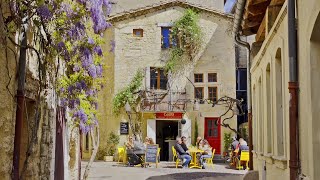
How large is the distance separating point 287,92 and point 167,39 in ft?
69.4

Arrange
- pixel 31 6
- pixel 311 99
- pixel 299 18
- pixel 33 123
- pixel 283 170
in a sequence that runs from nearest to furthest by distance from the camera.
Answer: pixel 311 99 < pixel 299 18 < pixel 31 6 < pixel 283 170 < pixel 33 123

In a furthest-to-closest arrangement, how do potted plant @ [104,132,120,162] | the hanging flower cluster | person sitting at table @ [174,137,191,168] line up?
1. potted plant @ [104,132,120,162]
2. person sitting at table @ [174,137,191,168]
3. the hanging flower cluster

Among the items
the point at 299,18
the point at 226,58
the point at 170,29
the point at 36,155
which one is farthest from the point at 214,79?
the point at 299,18

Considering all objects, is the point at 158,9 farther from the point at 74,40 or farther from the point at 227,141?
the point at 74,40

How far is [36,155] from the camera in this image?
7.74 m

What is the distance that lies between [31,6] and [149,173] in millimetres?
12171

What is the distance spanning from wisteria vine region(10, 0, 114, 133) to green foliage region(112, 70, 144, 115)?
15057 mm

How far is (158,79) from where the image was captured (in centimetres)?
2678

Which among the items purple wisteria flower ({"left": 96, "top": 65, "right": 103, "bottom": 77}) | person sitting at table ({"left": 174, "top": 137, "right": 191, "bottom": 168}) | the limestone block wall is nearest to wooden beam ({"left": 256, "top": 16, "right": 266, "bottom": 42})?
purple wisteria flower ({"left": 96, "top": 65, "right": 103, "bottom": 77})

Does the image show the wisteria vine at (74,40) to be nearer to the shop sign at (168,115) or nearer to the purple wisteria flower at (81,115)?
the purple wisteria flower at (81,115)

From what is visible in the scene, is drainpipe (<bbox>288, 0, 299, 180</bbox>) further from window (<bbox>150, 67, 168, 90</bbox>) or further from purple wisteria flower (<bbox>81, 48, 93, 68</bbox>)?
window (<bbox>150, 67, 168, 90</bbox>)

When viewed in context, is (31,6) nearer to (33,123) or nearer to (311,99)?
(33,123)

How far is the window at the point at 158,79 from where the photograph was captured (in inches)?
1048

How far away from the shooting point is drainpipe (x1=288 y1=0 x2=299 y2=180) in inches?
216
